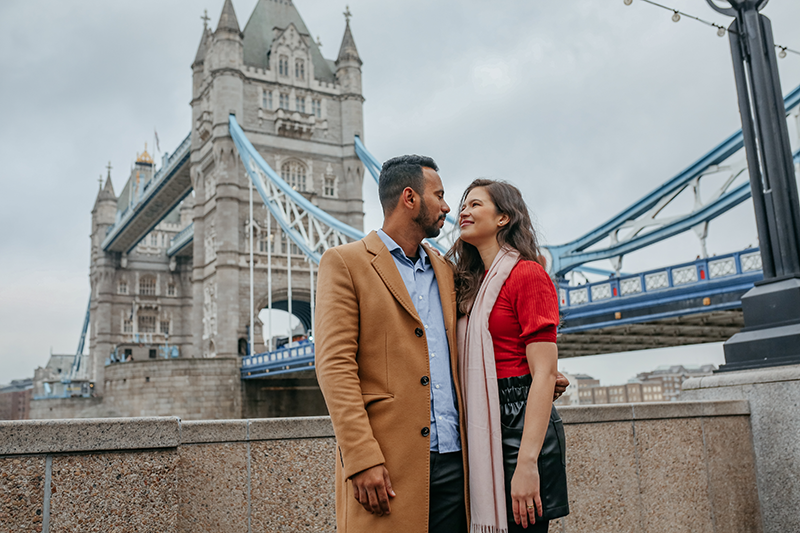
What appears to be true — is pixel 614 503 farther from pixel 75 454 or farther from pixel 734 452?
pixel 75 454

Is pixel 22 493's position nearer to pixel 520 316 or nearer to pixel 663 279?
pixel 520 316

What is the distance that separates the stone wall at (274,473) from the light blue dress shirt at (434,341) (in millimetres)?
1023

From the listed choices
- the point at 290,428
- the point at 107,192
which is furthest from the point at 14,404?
the point at 290,428

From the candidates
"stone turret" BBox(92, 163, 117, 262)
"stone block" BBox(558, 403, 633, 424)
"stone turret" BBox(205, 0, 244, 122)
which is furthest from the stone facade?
"stone block" BBox(558, 403, 633, 424)

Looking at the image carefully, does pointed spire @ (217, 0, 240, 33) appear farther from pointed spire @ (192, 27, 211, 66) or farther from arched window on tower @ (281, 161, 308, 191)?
arched window on tower @ (281, 161, 308, 191)

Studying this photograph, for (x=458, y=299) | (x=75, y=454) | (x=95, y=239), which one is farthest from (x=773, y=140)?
(x=95, y=239)

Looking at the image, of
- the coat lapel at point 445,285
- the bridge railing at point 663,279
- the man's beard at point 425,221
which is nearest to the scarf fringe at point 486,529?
the coat lapel at point 445,285

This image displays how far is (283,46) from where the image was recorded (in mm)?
33812

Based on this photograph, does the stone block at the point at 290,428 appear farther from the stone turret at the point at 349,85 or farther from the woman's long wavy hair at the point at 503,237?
the stone turret at the point at 349,85

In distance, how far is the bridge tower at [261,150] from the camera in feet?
101

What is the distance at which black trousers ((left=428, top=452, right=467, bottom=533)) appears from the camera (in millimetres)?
1884

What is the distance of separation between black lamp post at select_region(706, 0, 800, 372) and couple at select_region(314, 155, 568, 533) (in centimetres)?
259

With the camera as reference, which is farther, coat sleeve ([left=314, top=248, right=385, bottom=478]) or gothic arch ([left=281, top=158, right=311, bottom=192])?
gothic arch ([left=281, top=158, right=311, bottom=192])

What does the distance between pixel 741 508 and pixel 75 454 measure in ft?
11.3
